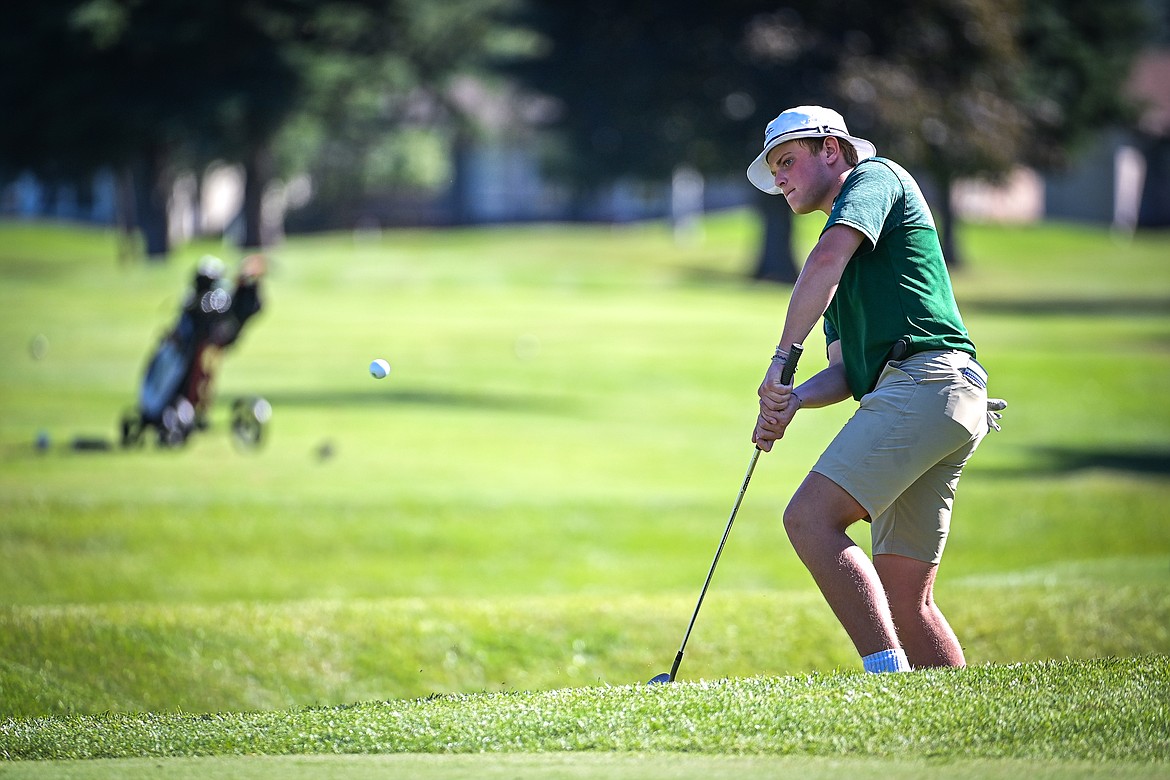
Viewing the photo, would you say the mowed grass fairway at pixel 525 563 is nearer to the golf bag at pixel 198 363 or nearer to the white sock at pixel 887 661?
the white sock at pixel 887 661

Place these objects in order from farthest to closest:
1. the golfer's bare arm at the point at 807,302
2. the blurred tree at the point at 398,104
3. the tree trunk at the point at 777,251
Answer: the blurred tree at the point at 398,104
the tree trunk at the point at 777,251
the golfer's bare arm at the point at 807,302

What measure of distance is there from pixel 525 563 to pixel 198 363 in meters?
5.18

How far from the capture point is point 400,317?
33094 millimetres

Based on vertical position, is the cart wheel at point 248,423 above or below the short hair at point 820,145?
below

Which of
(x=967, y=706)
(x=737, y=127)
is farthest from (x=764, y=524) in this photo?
(x=737, y=127)

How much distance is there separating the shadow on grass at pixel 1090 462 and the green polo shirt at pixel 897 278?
43.9 feet

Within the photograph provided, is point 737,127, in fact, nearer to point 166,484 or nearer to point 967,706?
point 166,484

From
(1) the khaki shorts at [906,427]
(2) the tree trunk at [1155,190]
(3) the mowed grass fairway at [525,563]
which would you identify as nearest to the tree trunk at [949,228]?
(2) the tree trunk at [1155,190]

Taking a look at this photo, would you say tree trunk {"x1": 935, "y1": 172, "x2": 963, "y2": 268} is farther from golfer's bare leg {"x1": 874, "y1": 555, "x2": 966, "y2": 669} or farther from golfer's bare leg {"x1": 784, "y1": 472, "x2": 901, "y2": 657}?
golfer's bare leg {"x1": 784, "y1": 472, "x2": 901, "y2": 657}

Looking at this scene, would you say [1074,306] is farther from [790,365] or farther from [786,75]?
[790,365]

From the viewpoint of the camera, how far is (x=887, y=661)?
5.54m

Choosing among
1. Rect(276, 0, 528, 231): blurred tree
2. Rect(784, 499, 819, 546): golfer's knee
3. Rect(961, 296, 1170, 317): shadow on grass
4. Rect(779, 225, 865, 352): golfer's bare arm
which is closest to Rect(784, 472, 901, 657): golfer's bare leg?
Rect(784, 499, 819, 546): golfer's knee

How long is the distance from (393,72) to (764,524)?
36.2m

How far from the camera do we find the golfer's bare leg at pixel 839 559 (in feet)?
17.8
